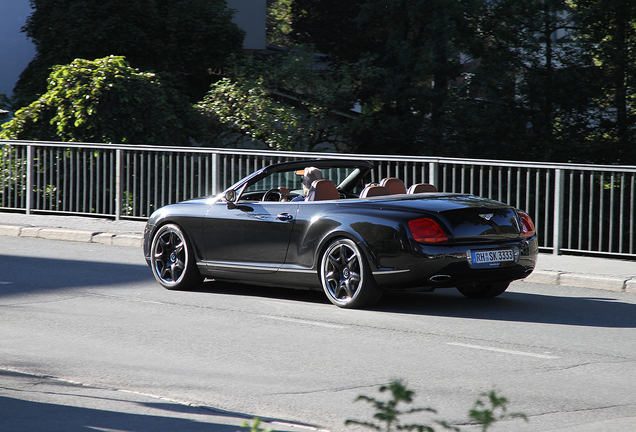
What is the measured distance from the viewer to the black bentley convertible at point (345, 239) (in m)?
8.02

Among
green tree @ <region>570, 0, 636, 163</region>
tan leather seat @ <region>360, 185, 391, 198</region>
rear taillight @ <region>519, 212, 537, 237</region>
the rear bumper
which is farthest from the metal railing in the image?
green tree @ <region>570, 0, 636, 163</region>

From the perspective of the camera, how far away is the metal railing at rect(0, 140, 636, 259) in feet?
40.2

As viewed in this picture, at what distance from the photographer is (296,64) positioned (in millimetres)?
23016

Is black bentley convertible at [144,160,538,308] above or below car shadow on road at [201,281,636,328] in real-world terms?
above

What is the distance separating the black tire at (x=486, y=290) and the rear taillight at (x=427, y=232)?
1.41m

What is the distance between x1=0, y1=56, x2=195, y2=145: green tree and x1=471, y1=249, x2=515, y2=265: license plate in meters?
12.2

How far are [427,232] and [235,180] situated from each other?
25.1 ft

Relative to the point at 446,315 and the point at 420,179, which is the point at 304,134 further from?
the point at 446,315

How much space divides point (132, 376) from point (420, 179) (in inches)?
330

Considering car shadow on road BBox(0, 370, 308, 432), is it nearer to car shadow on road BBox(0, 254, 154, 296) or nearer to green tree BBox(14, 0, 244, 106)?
car shadow on road BBox(0, 254, 154, 296)

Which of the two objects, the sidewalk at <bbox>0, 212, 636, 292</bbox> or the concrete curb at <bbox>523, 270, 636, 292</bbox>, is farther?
the sidewalk at <bbox>0, 212, 636, 292</bbox>

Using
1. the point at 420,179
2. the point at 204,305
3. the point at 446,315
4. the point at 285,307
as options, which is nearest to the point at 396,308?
the point at 446,315

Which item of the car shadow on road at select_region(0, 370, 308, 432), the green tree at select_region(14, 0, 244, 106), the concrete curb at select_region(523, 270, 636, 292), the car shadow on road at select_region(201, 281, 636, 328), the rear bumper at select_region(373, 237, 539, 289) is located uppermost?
the green tree at select_region(14, 0, 244, 106)

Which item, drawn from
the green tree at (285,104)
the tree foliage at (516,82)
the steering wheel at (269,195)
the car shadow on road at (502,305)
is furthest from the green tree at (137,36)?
the car shadow on road at (502,305)
